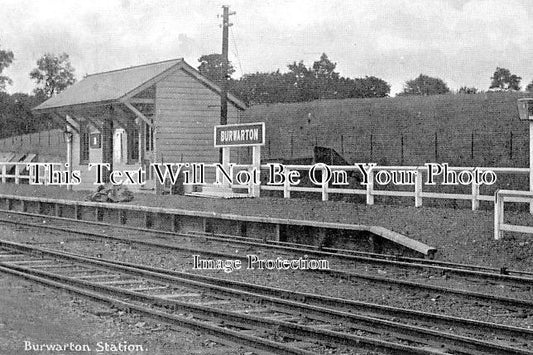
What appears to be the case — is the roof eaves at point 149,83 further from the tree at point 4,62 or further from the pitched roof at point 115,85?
the tree at point 4,62

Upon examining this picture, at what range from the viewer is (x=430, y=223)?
54.4 feet

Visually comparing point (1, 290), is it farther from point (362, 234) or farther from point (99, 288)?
point (362, 234)

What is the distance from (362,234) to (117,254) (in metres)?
4.33

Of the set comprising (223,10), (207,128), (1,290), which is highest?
(223,10)

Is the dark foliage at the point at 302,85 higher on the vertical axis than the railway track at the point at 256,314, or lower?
higher

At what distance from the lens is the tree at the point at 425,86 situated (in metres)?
69.6

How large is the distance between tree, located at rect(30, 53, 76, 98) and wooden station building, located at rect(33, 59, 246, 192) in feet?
131

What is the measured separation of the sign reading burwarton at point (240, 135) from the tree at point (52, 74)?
47.8 meters

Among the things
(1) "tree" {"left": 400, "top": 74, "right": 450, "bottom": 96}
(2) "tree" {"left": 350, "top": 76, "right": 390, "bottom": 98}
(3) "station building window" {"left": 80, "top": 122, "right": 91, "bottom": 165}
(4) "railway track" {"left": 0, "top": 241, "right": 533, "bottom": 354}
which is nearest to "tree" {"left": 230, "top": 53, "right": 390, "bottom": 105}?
(2) "tree" {"left": 350, "top": 76, "right": 390, "bottom": 98}

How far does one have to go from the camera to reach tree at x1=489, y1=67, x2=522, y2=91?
192 ft

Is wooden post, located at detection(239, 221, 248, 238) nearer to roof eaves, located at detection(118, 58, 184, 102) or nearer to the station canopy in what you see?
the station canopy

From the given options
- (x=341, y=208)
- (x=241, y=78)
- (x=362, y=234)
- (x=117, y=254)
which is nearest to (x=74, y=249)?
(x=117, y=254)

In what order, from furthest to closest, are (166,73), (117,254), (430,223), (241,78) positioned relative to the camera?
(241,78)
(166,73)
(430,223)
(117,254)

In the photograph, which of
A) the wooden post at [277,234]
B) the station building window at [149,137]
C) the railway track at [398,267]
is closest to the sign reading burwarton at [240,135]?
the station building window at [149,137]
